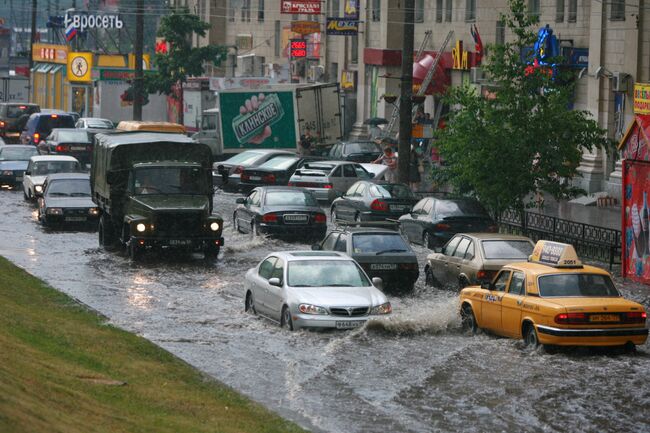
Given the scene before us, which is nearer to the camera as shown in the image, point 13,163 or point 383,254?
point 383,254

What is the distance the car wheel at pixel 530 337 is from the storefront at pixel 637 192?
9252mm

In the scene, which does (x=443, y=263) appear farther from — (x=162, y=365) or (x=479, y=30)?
(x=479, y=30)

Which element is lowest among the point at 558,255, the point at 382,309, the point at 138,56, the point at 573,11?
the point at 382,309

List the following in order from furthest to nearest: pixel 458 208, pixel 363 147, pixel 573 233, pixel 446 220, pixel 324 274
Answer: pixel 363 147 → pixel 573 233 → pixel 458 208 → pixel 446 220 → pixel 324 274

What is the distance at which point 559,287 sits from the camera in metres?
18.9

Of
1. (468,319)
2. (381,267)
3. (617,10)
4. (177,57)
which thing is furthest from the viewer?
(177,57)

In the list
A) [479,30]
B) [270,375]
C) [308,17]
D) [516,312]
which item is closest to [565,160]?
[516,312]

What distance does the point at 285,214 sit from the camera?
3384 cm

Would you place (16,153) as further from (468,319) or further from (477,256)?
(468,319)

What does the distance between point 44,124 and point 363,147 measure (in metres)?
17.9

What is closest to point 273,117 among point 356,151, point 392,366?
point 356,151

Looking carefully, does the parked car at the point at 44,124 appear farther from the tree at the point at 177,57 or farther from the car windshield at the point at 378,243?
the car windshield at the point at 378,243

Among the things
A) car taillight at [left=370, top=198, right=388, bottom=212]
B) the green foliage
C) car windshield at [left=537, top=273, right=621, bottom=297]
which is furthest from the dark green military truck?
the green foliage

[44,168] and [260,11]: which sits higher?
[260,11]
